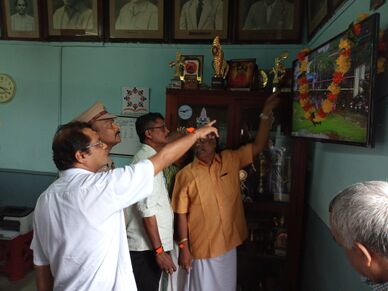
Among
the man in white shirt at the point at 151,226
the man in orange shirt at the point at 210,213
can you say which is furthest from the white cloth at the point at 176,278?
the man in white shirt at the point at 151,226

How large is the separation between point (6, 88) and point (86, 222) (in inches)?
104

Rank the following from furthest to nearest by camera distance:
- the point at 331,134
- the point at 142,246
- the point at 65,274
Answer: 1. the point at 142,246
2. the point at 331,134
3. the point at 65,274

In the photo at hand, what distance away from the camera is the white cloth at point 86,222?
107 cm

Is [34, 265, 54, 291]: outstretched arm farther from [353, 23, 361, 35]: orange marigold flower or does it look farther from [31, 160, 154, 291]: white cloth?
[353, 23, 361, 35]: orange marigold flower

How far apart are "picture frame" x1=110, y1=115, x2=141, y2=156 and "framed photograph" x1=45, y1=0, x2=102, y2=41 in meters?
0.77

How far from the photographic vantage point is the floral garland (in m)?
1.00

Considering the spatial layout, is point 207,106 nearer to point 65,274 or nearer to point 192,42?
point 192,42

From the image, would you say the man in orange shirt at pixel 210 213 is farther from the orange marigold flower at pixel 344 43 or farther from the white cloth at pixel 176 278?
the orange marigold flower at pixel 344 43

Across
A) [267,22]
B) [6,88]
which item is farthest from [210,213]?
[6,88]

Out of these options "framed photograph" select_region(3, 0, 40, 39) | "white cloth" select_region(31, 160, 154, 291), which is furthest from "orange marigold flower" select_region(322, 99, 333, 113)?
"framed photograph" select_region(3, 0, 40, 39)

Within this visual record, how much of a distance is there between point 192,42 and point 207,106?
74 centimetres

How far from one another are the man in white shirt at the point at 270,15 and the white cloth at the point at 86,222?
70.8 inches

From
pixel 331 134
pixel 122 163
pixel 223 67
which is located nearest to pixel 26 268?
pixel 122 163

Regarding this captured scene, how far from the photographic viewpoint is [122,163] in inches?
114
